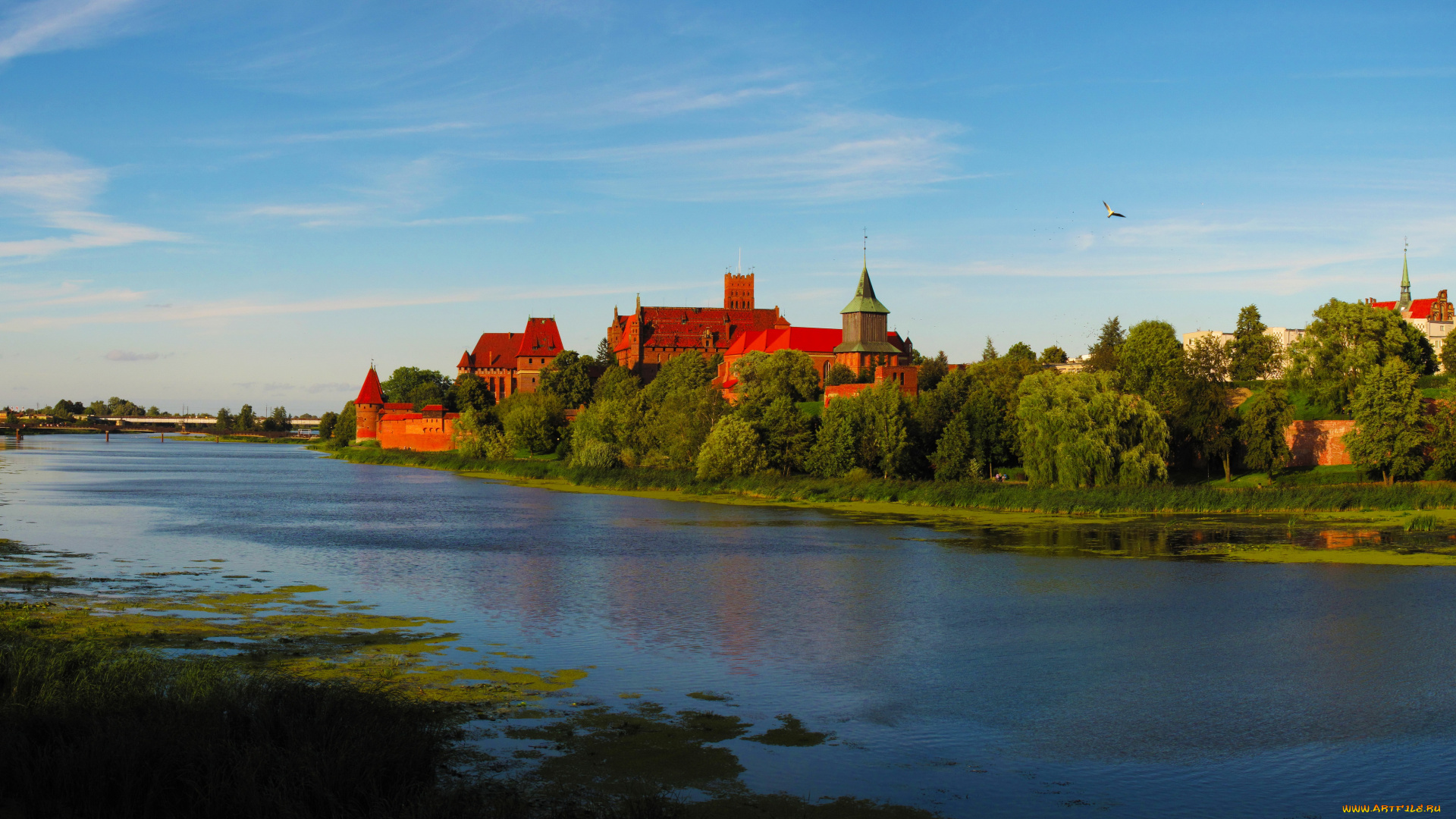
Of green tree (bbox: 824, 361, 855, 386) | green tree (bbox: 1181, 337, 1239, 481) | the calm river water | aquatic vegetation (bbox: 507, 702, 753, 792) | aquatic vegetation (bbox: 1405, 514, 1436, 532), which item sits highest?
green tree (bbox: 824, 361, 855, 386)

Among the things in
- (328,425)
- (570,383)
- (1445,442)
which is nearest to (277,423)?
(328,425)

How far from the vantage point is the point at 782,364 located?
67.6m

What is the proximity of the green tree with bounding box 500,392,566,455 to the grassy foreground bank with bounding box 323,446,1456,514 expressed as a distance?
70.0 ft

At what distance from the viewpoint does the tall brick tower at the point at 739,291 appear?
119062mm

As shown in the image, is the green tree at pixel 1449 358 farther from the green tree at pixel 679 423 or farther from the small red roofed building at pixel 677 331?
the small red roofed building at pixel 677 331

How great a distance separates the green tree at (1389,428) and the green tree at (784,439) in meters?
20.9

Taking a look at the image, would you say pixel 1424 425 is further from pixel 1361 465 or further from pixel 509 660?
pixel 509 660

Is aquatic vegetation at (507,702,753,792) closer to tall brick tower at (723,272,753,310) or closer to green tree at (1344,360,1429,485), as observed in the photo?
green tree at (1344,360,1429,485)

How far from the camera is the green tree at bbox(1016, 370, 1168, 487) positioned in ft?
124

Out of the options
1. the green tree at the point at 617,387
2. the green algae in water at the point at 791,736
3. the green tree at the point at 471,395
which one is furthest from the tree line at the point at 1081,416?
the green tree at the point at 471,395

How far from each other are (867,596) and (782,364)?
47.8 m

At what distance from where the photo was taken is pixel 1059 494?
→ 36594 millimetres

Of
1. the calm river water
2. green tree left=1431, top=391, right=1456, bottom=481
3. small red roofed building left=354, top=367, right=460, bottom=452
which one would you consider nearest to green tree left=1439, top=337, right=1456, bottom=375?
green tree left=1431, top=391, right=1456, bottom=481

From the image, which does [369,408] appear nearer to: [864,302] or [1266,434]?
[864,302]
